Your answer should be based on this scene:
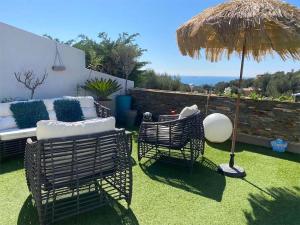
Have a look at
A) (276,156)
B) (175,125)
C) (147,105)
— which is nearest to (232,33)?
(175,125)

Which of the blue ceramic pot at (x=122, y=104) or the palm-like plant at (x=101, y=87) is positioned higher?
the palm-like plant at (x=101, y=87)

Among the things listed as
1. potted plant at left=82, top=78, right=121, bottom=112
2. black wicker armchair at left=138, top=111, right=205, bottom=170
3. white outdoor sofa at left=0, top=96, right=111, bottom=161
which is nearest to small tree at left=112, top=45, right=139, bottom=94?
potted plant at left=82, top=78, right=121, bottom=112

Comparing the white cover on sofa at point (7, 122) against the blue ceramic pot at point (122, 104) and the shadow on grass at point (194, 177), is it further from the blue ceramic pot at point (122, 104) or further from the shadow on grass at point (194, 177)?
the blue ceramic pot at point (122, 104)

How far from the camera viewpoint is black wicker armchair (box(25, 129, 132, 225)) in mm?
2592

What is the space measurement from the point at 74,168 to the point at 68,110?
3370mm

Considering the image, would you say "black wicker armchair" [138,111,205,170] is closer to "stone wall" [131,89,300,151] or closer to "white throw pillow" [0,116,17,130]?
"stone wall" [131,89,300,151]

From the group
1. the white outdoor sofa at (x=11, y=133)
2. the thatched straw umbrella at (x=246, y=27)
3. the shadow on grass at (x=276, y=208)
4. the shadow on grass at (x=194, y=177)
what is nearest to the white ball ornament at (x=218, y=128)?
the shadow on grass at (x=194, y=177)

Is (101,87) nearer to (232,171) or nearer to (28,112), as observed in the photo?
(28,112)

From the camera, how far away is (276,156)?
206 inches

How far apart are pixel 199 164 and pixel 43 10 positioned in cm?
692

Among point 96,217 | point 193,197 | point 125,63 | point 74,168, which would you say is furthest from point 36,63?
point 193,197

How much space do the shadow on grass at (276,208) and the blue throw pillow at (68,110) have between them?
13.3 ft

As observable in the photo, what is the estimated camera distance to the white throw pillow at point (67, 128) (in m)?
2.56

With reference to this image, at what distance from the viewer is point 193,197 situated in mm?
3430
